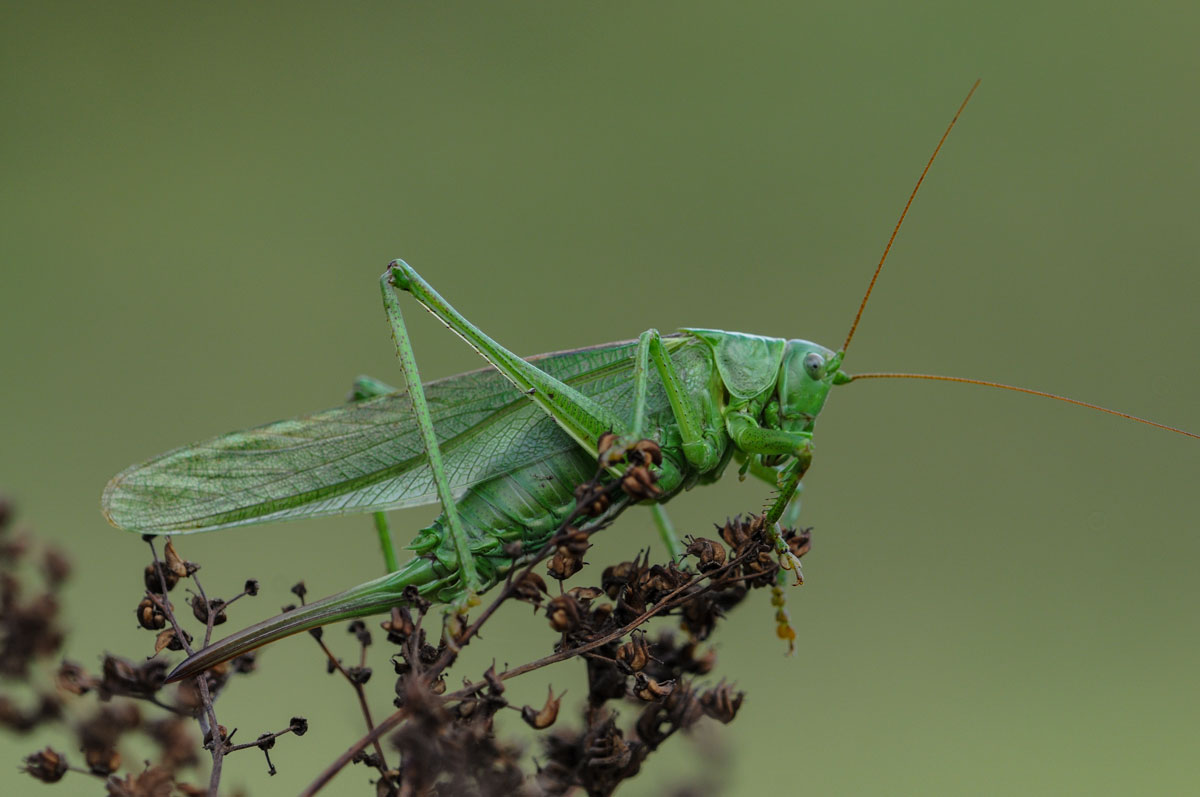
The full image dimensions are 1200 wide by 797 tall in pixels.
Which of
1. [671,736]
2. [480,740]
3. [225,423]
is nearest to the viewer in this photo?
[480,740]

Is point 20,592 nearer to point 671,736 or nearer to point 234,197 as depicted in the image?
point 671,736

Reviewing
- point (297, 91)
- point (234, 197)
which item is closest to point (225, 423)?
point (234, 197)

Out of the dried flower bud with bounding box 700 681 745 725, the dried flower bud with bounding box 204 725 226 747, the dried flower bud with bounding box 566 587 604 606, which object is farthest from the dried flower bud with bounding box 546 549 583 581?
the dried flower bud with bounding box 204 725 226 747

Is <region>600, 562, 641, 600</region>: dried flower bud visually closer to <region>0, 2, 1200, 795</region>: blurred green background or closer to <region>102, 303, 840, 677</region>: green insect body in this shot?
<region>102, 303, 840, 677</region>: green insect body

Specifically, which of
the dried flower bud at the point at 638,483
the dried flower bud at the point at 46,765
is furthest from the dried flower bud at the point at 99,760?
the dried flower bud at the point at 638,483

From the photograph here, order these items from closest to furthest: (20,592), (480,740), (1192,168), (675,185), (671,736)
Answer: (480,740) → (20,592) → (671,736) → (1192,168) → (675,185)

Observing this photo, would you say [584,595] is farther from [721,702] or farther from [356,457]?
[356,457]
